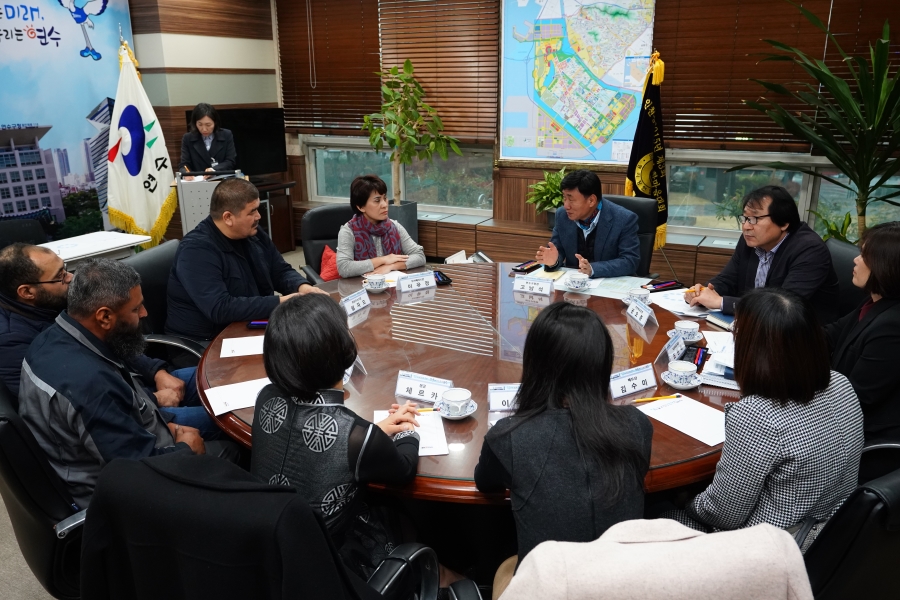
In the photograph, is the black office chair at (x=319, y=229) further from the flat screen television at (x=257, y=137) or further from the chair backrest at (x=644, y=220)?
the flat screen television at (x=257, y=137)

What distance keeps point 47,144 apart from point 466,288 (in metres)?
3.49

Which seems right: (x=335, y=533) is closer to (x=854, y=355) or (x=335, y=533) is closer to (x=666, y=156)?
(x=854, y=355)

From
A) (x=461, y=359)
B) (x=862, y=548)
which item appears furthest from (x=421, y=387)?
(x=862, y=548)

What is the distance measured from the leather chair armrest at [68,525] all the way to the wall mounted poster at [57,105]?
3770mm

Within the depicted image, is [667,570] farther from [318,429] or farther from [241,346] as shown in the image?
[241,346]

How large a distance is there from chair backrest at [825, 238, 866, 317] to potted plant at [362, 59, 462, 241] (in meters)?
3.10

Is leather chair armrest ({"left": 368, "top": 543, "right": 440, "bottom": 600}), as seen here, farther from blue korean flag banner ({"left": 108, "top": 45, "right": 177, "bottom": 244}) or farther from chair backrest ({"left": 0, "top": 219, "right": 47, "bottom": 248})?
blue korean flag banner ({"left": 108, "top": 45, "right": 177, "bottom": 244})

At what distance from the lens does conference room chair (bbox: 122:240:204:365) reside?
9.10ft

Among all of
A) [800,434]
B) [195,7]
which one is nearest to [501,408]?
[800,434]

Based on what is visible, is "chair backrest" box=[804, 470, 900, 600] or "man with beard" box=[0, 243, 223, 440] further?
"man with beard" box=[0, 243, 223, 440]

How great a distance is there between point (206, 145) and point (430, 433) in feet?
14.3

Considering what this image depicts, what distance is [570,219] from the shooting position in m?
3.41

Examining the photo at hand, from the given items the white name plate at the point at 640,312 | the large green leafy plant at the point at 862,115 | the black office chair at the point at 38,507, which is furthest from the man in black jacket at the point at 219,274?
the large green leafy plant at the point at 862,115

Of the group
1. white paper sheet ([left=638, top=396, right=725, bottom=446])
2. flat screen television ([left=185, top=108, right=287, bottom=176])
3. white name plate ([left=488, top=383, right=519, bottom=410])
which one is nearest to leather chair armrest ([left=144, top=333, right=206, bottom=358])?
white name plate ([left=488, top=383, right=519, bottom=410])
